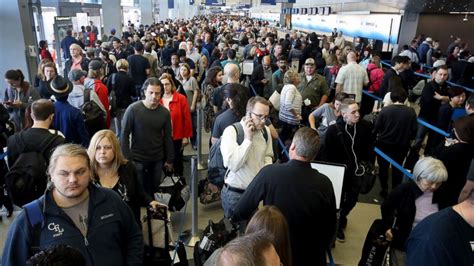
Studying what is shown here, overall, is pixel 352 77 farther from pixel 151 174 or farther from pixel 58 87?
pixel 58 87

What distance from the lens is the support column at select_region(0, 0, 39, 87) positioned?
28.3ft

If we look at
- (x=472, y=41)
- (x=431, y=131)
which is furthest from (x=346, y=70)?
(x=472, y=41)

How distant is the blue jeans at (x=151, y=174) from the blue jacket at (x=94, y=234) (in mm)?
1944

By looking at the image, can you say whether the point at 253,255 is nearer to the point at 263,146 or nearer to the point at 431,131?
the point at 263,146

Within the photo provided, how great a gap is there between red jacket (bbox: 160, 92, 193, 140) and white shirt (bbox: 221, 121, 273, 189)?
5.99 feet

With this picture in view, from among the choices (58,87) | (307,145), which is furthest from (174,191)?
(307,145)

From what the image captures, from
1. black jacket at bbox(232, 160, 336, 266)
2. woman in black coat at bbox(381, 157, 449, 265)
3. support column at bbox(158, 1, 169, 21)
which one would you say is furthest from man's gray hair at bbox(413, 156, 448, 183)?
support column at bbox(158, 1, 169, 21)

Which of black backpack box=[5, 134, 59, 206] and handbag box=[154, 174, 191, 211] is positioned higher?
black backpack box=[5, 134, 59, 206]

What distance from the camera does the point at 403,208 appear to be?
10.6ft

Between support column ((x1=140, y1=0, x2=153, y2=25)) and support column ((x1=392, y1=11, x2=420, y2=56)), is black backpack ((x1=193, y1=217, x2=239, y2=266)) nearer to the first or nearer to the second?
support column ((x1=392, y1=11, x2=420, y2=56))

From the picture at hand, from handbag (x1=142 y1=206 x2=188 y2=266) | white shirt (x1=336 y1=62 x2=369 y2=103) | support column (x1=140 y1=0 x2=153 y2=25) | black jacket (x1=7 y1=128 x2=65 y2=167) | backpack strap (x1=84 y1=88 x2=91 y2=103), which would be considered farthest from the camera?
support column (x1=140 y1=0 x2=153 y2=25)

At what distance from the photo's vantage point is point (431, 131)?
21.5ft

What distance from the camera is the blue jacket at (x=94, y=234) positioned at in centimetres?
198

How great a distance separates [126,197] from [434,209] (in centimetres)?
255
